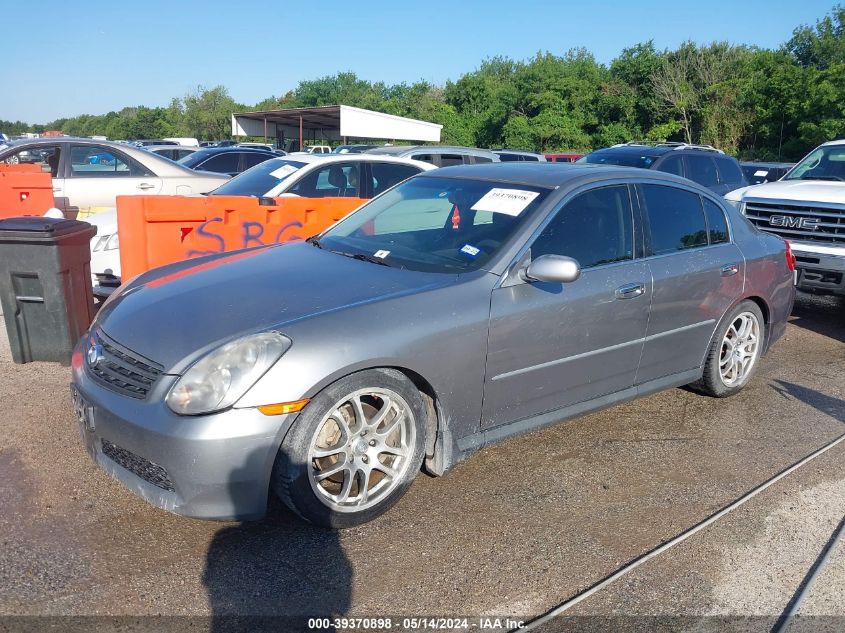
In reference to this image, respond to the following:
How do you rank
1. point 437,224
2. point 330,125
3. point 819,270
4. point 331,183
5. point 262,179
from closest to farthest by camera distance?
1. point 437,224
2. point 819,270
3. point 262,179
4. point 331,183
5. point 330,125

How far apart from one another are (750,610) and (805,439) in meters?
2.10

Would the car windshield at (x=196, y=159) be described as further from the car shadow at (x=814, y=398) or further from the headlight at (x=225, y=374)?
the headlight at (x=225, y=374)

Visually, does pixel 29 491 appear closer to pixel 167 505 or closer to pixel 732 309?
pixel 167 505

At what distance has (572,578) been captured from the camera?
3.05 meters

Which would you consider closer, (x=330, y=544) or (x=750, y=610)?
(x=750, y=610)

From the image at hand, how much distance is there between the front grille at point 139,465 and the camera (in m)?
3.00

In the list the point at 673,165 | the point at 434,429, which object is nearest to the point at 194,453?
the point at 434,429

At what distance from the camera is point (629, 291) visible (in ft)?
13.7

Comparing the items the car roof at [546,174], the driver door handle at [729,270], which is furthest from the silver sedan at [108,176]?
the driver door handle at [729,270]

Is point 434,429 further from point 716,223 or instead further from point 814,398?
point 814,398

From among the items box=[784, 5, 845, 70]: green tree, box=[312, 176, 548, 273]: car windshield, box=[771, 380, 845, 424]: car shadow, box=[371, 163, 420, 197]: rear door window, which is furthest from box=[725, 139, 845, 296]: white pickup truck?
box=[784, 5, 845, 70]: green tree

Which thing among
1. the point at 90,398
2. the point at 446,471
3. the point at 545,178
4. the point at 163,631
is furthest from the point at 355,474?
the point at 545,178

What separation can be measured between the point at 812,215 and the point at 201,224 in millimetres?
6022

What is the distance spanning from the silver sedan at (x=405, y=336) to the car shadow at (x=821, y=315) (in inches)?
119
